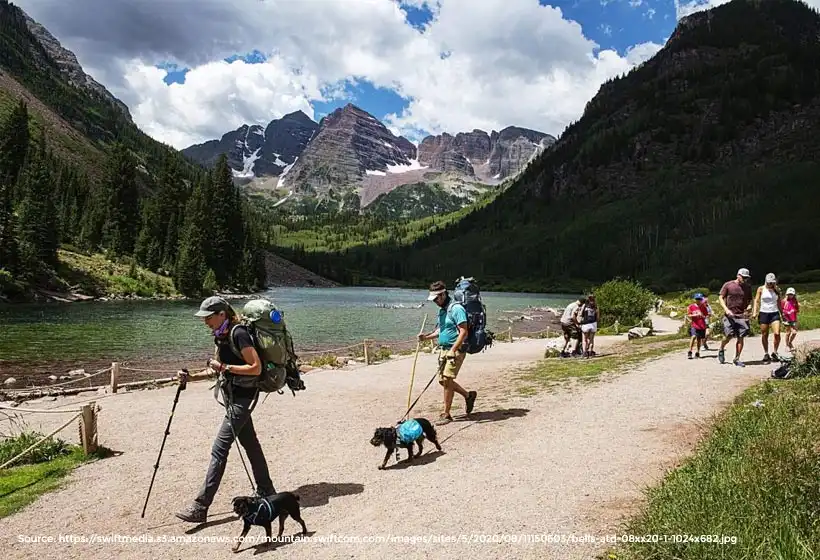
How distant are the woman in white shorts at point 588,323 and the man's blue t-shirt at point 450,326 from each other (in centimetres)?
1474

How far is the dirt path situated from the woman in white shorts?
8.25 metres

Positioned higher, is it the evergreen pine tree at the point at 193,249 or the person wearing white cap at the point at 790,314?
the evergreen pine tree at the point at 193,249

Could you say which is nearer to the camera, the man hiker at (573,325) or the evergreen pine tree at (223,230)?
the man hiker at (573,325)

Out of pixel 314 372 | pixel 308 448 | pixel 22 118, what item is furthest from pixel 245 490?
pixel 22 118

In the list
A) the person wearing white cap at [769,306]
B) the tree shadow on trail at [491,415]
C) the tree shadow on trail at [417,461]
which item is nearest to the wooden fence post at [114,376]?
the tree shadow on trail at [491,415]

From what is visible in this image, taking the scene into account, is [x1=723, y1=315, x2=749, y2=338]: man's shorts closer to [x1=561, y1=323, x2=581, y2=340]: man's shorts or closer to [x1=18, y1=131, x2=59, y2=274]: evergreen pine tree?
[x1=561, y1=323, x2=581, y2=340]: man's shorts

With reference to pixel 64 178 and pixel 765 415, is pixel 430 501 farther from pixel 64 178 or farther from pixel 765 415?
pixel 64 178

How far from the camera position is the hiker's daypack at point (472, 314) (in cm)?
1176

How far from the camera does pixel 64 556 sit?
7.09 metres

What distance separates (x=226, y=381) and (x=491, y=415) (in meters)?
7.29

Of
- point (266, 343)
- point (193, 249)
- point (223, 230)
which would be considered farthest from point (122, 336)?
point (223, 230)

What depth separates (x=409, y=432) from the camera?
9750 millimetres

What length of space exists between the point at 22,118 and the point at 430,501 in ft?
500

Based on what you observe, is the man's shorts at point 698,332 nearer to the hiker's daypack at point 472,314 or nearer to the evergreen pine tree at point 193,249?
the hiker's daypack at point 472,314
